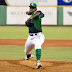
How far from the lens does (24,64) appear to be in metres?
7.45

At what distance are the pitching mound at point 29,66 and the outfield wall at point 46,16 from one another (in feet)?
49.2

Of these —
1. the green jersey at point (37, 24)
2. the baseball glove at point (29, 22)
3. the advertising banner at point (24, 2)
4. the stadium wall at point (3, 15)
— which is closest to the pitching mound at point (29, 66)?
the green jersey at point (37, 24)

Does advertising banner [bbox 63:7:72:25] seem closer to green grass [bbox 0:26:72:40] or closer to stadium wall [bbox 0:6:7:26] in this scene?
green grass [bbox 0:26:72:40]

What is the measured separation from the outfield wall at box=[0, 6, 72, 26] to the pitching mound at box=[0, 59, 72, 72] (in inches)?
590

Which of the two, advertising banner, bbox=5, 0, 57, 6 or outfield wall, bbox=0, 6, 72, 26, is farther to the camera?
advertising banner, bbox=5, 0, 57, 6

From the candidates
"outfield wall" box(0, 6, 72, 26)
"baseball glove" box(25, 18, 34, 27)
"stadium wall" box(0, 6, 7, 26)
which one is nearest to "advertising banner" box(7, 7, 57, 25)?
"outfield wall" box(0, 6, 72, 26)

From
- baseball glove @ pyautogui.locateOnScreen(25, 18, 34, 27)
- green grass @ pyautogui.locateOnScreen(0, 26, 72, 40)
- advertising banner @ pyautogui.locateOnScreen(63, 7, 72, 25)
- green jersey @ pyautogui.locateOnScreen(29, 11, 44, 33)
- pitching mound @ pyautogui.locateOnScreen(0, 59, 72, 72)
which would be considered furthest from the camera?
advertising banner @ pyautogui.locateOnScreen(63, 7, 72, 25)

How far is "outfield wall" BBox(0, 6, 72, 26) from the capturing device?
2264cm

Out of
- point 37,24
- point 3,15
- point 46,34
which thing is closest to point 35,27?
point 37,24

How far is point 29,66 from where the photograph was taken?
7.18 m

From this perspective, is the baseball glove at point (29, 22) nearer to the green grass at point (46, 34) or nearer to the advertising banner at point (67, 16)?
the green grass at point (46, 34)

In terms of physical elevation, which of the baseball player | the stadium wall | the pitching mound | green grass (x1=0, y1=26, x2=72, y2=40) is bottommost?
green grass (x1=0, y1=26, x2=72, y2=40)

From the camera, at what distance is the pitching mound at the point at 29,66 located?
21.8 ft

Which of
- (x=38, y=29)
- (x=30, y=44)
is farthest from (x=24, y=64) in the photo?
(x=38, y=29)
